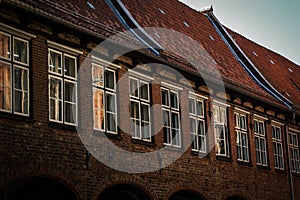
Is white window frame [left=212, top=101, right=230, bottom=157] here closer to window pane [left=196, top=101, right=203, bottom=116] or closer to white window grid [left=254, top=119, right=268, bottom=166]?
window pane [left=196, top=101, right=203, bottom=116]

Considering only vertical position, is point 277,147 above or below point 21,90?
above

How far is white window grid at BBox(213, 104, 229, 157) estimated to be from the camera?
22.1 meters

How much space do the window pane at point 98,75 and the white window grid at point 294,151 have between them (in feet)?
40.3

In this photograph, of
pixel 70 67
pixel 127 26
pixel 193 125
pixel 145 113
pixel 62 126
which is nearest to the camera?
pixel 62 126

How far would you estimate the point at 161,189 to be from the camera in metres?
18.5

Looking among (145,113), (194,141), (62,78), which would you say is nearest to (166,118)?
(145,113)

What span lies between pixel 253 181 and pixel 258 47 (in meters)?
10.1

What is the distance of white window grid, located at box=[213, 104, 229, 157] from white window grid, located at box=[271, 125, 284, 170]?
395 cm

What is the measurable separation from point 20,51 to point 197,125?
25.8 feet

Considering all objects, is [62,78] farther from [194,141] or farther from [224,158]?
[224,158]

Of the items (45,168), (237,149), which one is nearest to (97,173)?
(45,168)

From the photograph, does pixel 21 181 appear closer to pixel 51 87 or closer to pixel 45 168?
pixel 45 168

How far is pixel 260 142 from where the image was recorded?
24984 millimetres

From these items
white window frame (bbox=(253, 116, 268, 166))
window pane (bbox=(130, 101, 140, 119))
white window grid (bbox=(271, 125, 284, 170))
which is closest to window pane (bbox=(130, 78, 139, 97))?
window pane (bbox=(130, 101, 140, 119))
